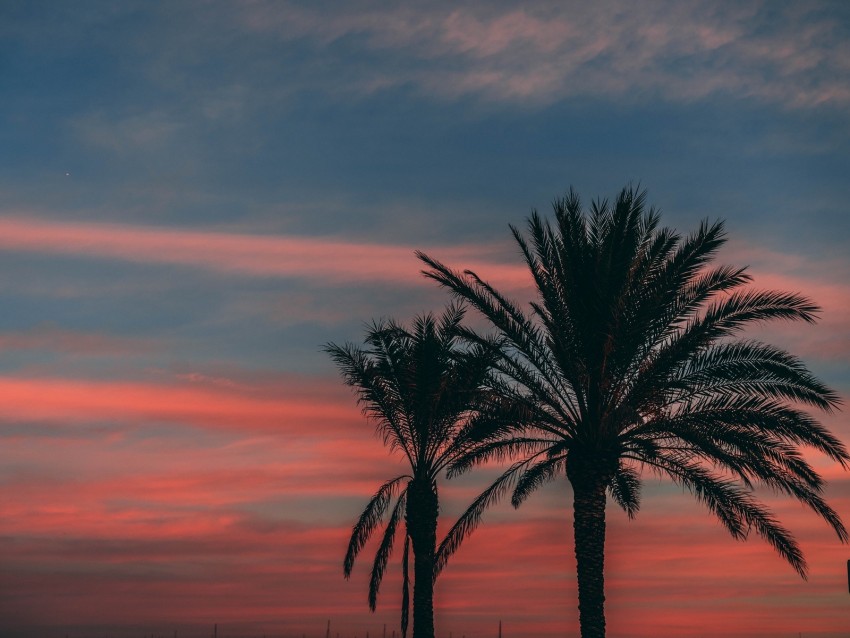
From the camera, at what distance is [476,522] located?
31812 millimetres

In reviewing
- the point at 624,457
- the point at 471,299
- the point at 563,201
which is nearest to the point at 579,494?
the point at 624,457

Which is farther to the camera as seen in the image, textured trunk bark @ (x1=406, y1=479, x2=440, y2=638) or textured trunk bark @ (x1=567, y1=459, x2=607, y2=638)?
textured trunk bark @ (x1=406, y1=479, x2=440, y2=638)

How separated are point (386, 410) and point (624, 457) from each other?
30.7ft

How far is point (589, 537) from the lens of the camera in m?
29.8

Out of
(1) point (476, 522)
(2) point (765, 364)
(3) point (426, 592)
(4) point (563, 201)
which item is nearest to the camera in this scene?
(2) point (765, 364)

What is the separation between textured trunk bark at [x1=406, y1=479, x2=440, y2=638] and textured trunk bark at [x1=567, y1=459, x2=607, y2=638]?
6.75 meters

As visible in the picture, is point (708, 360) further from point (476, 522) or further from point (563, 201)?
point (476, 522)

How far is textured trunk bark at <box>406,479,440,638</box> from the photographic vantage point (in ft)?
115

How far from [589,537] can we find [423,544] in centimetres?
731

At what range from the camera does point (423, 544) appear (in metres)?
35.5

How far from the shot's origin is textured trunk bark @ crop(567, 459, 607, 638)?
96.7 ft

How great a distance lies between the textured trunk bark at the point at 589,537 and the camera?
2948 centimetres

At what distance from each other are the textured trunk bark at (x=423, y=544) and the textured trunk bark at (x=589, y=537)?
6753 millimetres

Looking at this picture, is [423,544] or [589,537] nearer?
[589,537]
